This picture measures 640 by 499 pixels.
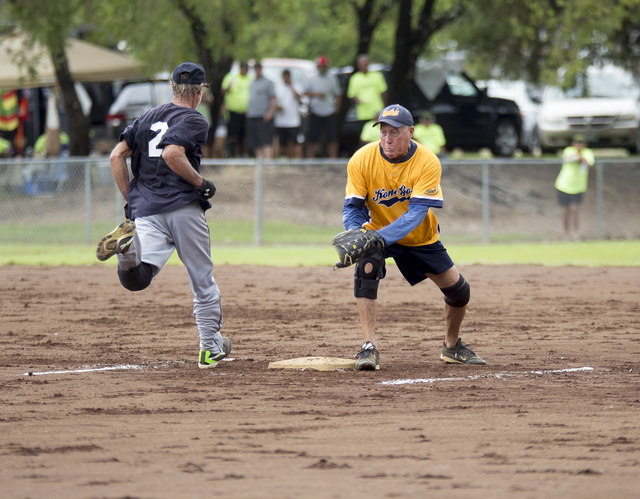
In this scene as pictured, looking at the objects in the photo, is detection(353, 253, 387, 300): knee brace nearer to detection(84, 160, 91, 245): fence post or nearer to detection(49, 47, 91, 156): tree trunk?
detection(84, 160, 91, 245): fence post

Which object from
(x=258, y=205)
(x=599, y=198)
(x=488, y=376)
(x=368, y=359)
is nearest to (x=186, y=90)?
(x=368, y=359)

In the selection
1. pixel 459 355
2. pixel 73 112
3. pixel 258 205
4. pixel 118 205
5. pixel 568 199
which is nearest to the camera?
pixel 459 355

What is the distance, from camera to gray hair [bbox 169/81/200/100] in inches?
235

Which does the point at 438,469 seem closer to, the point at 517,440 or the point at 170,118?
the point at 517,440

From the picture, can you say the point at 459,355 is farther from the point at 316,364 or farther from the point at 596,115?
the point at 596,115

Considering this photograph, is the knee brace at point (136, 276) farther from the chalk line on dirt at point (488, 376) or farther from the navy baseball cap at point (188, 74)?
the chalk line on dirt at point (488, 376)

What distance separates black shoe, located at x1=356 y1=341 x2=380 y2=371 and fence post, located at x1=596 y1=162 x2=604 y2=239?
12.7m

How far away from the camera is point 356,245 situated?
5.83 meters

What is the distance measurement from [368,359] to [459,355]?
0.80 m

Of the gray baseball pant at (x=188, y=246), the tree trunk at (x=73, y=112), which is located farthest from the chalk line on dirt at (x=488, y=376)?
the tree trunk at (x=73, y=112)

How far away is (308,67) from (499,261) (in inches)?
410

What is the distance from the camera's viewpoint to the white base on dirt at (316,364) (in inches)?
244

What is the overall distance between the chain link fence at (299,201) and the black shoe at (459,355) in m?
9.53

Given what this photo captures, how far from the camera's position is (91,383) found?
5707 mm
